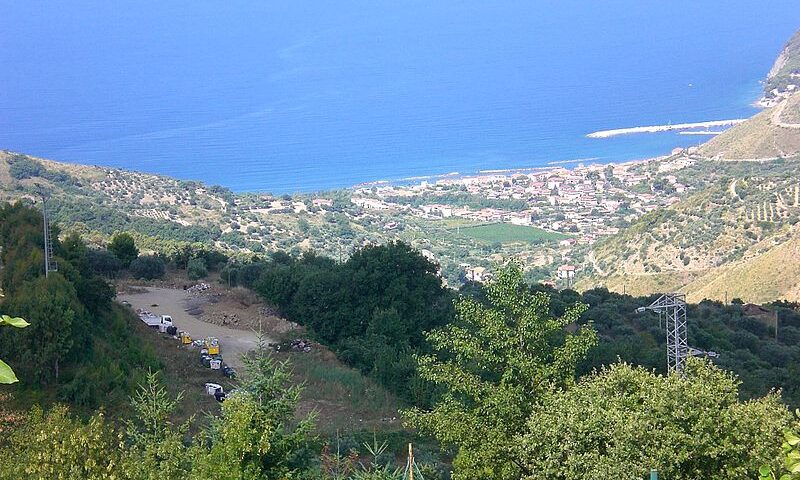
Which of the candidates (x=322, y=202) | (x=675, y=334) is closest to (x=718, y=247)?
(x=675, y=334)

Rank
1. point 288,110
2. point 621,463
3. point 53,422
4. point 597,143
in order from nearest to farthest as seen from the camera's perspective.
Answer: point 621,463
point 53,422
point 597,143
point 288,110

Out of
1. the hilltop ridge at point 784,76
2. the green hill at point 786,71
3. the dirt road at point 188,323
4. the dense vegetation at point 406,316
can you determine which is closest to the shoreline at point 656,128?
the hilltop ridge at point 784,76

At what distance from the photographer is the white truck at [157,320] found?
19.2 meters

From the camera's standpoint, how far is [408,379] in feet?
54.3

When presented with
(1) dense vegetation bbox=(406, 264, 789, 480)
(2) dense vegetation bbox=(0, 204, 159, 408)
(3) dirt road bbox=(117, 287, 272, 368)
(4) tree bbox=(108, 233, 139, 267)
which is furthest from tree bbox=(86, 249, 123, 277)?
(1) dense vegetation bbox=(406, 264, 789, 480)

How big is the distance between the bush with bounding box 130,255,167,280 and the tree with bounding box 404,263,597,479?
1825 cm

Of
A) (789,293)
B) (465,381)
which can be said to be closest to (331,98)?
(789,293)

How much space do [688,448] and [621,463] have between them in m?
0.61

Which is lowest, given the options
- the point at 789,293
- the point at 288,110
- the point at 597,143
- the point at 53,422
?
the point at 789,293

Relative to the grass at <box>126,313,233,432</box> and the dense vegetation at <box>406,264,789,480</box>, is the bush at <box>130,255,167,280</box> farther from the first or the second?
the dense vegetation at <box>406,264,789,480</box>

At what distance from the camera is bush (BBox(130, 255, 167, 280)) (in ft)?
83.3

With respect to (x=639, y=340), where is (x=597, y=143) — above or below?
above

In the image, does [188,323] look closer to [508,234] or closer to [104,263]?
[104,263]

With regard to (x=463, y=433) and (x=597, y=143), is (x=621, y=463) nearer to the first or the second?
(x=463, y=433)
